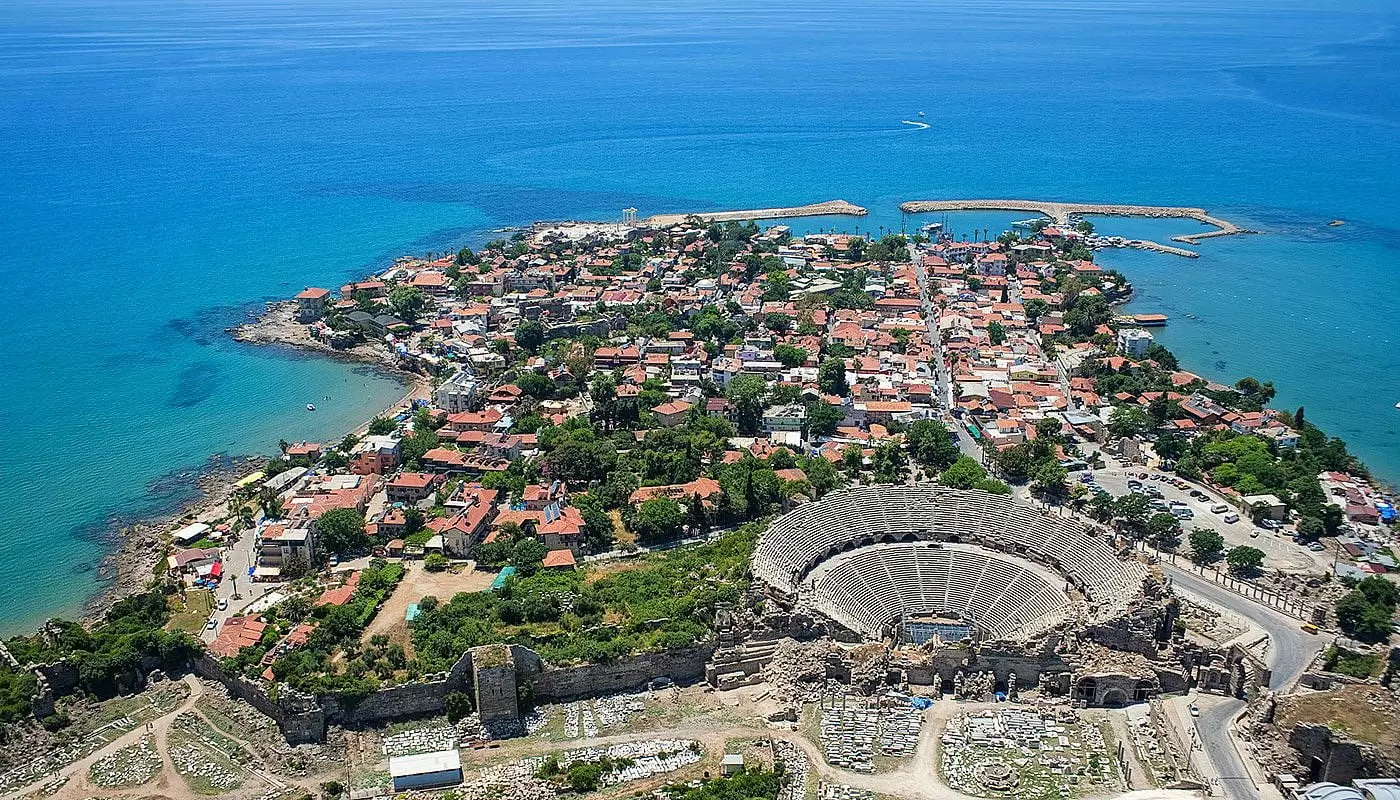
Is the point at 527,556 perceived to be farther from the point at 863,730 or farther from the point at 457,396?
the point at 457,396

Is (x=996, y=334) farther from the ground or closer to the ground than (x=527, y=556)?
closer to the ground

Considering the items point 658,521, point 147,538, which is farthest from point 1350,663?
point 147,538

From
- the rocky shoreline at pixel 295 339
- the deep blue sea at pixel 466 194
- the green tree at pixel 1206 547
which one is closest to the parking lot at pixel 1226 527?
the green tree at pixel 1206 547

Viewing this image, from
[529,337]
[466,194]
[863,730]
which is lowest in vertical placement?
[863,730]

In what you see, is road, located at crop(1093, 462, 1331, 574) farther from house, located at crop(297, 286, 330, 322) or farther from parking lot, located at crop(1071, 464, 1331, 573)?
house, located at crop(297, 286, 330, 322)

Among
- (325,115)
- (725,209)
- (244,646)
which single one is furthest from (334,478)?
(325,115)

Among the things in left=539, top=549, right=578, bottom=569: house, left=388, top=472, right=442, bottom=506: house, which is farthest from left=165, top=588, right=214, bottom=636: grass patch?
left=539, top=549, right=578, bottom=569: house

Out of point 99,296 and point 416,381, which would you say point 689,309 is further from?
point 99,296
